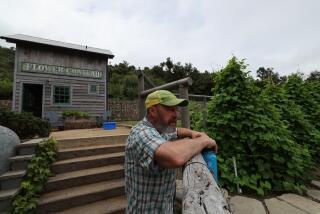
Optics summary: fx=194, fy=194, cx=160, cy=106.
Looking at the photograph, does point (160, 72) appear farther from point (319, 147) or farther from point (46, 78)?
point (319, 147)

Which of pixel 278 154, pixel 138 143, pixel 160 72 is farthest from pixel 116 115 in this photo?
pixel 160 72

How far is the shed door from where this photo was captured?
32.6 feet

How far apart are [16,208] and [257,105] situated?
4034 mm

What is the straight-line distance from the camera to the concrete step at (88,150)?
3.56m

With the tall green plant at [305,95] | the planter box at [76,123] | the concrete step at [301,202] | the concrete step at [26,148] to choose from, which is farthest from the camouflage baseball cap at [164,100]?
the planter box at [76,123]

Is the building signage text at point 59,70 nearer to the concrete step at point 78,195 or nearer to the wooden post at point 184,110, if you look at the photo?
the concrete step at point 78,195

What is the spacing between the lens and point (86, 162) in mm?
3502

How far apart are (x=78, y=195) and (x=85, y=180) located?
1.19ft

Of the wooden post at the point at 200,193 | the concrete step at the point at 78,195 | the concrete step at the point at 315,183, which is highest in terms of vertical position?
the wooden post at the point at 200,193

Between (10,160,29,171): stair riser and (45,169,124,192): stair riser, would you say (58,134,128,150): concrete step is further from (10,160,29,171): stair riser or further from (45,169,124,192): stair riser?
(45,169,124,192): stair riser

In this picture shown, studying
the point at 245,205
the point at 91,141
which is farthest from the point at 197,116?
the point at 91,141

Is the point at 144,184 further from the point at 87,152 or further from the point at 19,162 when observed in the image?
the point at 87,152

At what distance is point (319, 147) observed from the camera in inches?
193

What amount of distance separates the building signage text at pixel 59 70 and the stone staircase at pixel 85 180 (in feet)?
24.0
